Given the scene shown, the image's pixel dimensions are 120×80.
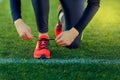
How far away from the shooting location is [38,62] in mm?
3609

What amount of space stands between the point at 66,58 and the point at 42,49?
0.22 meters

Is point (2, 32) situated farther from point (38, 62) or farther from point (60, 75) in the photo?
point (60, 75)

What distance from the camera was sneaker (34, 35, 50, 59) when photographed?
3.76 metres

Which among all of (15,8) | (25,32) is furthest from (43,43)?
(25,32)

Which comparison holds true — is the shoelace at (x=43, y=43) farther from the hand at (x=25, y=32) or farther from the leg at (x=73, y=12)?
the hand at (x=25, y=32)

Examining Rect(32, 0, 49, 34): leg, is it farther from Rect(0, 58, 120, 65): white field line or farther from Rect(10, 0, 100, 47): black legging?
Rect(0, 58, 120, 65): white field line

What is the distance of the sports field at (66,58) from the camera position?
3.31m

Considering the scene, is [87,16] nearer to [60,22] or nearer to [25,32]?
[25,32]

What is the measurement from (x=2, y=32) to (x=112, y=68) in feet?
4.79

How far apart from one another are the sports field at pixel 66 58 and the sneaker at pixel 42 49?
0.20 ft

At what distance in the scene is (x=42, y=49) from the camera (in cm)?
382

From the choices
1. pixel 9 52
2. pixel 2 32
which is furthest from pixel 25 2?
pixel 9 52

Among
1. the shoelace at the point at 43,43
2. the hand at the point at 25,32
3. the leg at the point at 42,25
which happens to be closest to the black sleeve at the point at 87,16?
the hand at the point at 25,32

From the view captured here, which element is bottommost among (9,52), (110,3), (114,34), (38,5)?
(110,3)
